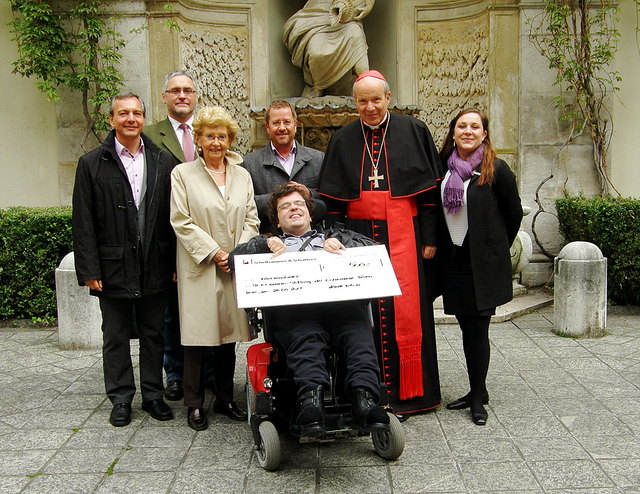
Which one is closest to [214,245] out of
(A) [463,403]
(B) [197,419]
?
(B) [197,419]

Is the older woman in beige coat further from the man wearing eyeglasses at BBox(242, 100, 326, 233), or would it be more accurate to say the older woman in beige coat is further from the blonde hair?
the man wearing eyeglasses at BBox(242, 100, 326, 233)

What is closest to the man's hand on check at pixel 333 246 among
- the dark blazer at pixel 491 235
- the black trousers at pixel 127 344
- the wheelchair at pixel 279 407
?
the wheelchair at pixel 279 407

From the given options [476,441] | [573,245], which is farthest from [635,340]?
[476,441]

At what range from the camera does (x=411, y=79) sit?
27.5ft

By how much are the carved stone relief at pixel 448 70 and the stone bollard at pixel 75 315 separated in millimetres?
4775

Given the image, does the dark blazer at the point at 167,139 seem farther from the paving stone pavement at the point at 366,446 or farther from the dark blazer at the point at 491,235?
the dark blazer at the point at 491,235

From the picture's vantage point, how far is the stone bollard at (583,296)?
5816 millimetres

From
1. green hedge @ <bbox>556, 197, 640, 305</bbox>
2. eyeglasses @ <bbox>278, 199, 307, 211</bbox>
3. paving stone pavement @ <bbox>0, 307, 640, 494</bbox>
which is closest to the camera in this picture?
paving stone pavement @ <bbox>0, 307, 640, 494</bbox>

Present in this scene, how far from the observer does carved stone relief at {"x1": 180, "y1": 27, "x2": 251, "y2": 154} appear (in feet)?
27.0

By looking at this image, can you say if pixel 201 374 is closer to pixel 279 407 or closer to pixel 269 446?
pixel 279 407

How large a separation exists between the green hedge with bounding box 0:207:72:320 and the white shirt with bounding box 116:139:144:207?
259 centimetres

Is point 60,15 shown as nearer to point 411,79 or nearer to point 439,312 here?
point 411,79

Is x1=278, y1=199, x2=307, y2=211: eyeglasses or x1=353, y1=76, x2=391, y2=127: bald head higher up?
x1=353, y1=76, x2=391, y2=127: bald head

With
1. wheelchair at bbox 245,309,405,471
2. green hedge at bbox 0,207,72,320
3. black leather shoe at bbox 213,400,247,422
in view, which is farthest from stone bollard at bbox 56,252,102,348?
wheelchair at bbox 245,309,405,471
